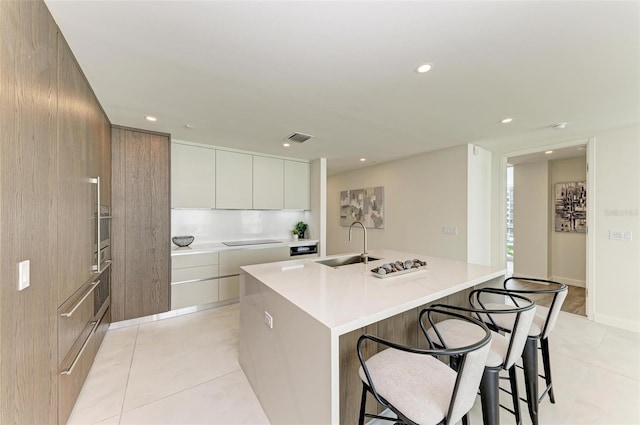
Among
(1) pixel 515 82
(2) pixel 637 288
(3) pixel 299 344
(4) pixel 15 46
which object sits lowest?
(2) pixel 637 288

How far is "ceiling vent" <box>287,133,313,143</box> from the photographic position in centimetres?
324

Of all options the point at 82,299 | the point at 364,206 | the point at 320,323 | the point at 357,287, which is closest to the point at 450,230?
the point at 364,206

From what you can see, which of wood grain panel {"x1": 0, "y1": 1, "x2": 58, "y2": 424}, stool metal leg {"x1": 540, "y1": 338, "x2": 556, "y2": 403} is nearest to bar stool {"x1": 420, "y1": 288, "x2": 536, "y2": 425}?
stool metal leg {"x1": 540, "y1": 338, "x2": 556, "y2": 403}

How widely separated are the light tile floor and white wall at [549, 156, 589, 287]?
6.81 ft

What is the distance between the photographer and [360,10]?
1240mm

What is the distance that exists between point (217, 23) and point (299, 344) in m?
1.75

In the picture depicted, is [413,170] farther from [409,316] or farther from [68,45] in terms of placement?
[68,45]

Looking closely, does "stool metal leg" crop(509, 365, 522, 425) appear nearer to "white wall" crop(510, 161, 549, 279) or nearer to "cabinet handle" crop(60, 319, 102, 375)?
"cabinet handle" crop(60, 319, 102, 375)

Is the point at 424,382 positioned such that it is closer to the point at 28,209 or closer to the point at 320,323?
the point at 320,323

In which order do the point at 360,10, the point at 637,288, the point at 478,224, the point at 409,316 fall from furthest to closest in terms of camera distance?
the point at 478,224
the point at 637,288
the point at 409,316
the point at 360,10

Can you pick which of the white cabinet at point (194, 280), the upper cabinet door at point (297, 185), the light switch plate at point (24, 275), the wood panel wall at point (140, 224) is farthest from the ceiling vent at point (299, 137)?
the light switch plate at point (24, 275)

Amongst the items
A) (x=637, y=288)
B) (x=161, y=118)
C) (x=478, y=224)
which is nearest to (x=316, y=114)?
(x=161, y=118)

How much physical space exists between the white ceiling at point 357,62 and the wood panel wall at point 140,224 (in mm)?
341

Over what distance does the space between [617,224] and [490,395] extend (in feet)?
10.7
